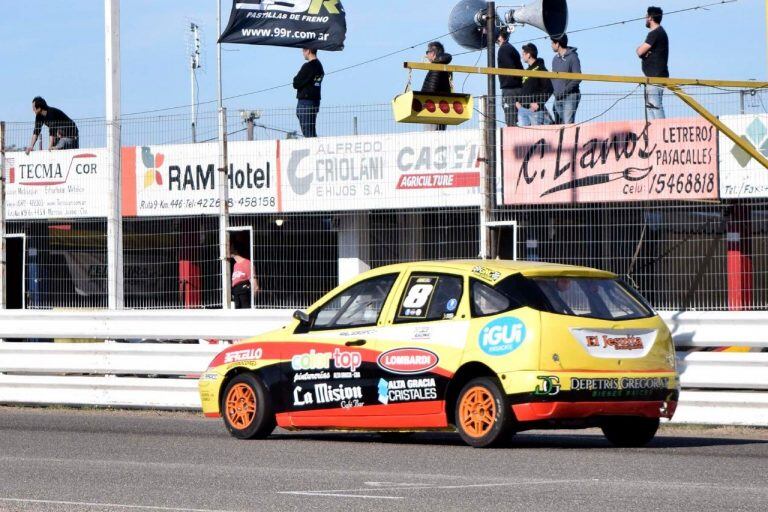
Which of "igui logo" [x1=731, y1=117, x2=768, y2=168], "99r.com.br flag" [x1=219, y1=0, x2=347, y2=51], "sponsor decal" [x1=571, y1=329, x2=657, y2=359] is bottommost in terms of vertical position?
"sponsor decal" [x1=571, y1=329, x2=657, y2=359]

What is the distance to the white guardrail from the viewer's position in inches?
527

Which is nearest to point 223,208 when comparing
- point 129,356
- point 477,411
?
point 129,356

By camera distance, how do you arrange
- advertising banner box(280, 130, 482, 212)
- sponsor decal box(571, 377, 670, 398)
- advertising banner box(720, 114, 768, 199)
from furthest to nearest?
advertising banner box(280, 130, 482, 212) → advertising banner box(720, 114, 768, 199) → sponsor decal box(571, 377, 670, 398)

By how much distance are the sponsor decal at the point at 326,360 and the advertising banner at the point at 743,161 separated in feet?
21.8

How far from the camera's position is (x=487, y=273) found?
11.2 meters

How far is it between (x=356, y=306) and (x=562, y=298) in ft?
6.02

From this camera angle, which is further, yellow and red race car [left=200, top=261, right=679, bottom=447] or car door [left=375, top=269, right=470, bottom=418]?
car door [left=375, top=269, right=470, bottom=418]

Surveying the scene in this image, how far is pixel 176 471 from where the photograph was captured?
31.8 ft

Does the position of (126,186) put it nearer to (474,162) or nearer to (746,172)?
(474,162)

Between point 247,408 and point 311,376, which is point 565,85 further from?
point 247,408

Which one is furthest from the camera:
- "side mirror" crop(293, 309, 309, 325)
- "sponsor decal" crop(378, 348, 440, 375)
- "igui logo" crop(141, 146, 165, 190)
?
"igui logo" crop(141, 146, 165, 190)

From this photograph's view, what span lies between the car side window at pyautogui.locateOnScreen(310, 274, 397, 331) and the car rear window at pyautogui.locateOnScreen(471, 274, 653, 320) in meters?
0.95

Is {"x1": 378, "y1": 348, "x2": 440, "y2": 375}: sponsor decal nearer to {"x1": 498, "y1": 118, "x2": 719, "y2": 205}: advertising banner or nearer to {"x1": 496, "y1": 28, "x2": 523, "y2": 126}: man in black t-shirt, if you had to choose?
{"x1": 498, "y1": 118, "x2": 719, "y2": 205}: advertising banner

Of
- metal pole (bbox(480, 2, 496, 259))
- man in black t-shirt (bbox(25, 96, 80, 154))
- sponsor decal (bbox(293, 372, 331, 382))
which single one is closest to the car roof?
sponsor decal (bbox(293, 372, 331, 382))
